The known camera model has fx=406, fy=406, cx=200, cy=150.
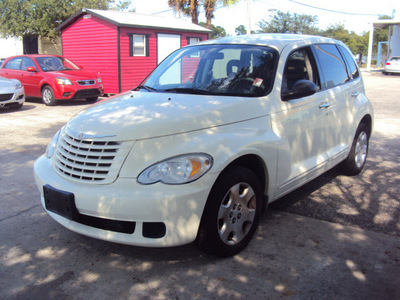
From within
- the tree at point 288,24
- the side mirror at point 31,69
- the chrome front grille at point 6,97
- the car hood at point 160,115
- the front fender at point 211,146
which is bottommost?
the chrome front grille at point 6,97

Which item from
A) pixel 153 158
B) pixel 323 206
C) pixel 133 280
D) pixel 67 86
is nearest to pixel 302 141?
pixel 323 206

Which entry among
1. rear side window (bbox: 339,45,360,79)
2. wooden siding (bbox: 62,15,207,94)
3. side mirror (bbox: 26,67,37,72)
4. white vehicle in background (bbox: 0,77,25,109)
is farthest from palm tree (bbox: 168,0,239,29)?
rear side window (bbox: 339,45,360,79)

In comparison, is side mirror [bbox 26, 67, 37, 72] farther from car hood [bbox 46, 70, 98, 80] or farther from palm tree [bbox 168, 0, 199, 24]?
palm tree [bbox 168, 0, 199, 24]

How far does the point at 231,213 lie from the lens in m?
3.23

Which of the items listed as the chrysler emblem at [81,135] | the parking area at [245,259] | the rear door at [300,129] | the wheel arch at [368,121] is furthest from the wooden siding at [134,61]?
the chrysler emblem at [81,135]

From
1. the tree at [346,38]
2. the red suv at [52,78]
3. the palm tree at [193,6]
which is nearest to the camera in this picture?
the red suv at [52,78]

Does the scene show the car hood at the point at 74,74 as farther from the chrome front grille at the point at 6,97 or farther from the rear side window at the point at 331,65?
the rear side window at the point at 331,65

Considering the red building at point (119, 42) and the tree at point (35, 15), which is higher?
the tree at point (35, 15)

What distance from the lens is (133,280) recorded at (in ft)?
9.86

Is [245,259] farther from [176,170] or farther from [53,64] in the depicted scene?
[53,64]

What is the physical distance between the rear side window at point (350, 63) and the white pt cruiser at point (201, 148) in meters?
0.80

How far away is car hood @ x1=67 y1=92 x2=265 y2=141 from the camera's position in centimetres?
307

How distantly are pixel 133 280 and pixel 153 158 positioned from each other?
92 centimetres

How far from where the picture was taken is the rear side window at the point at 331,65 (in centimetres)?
456
